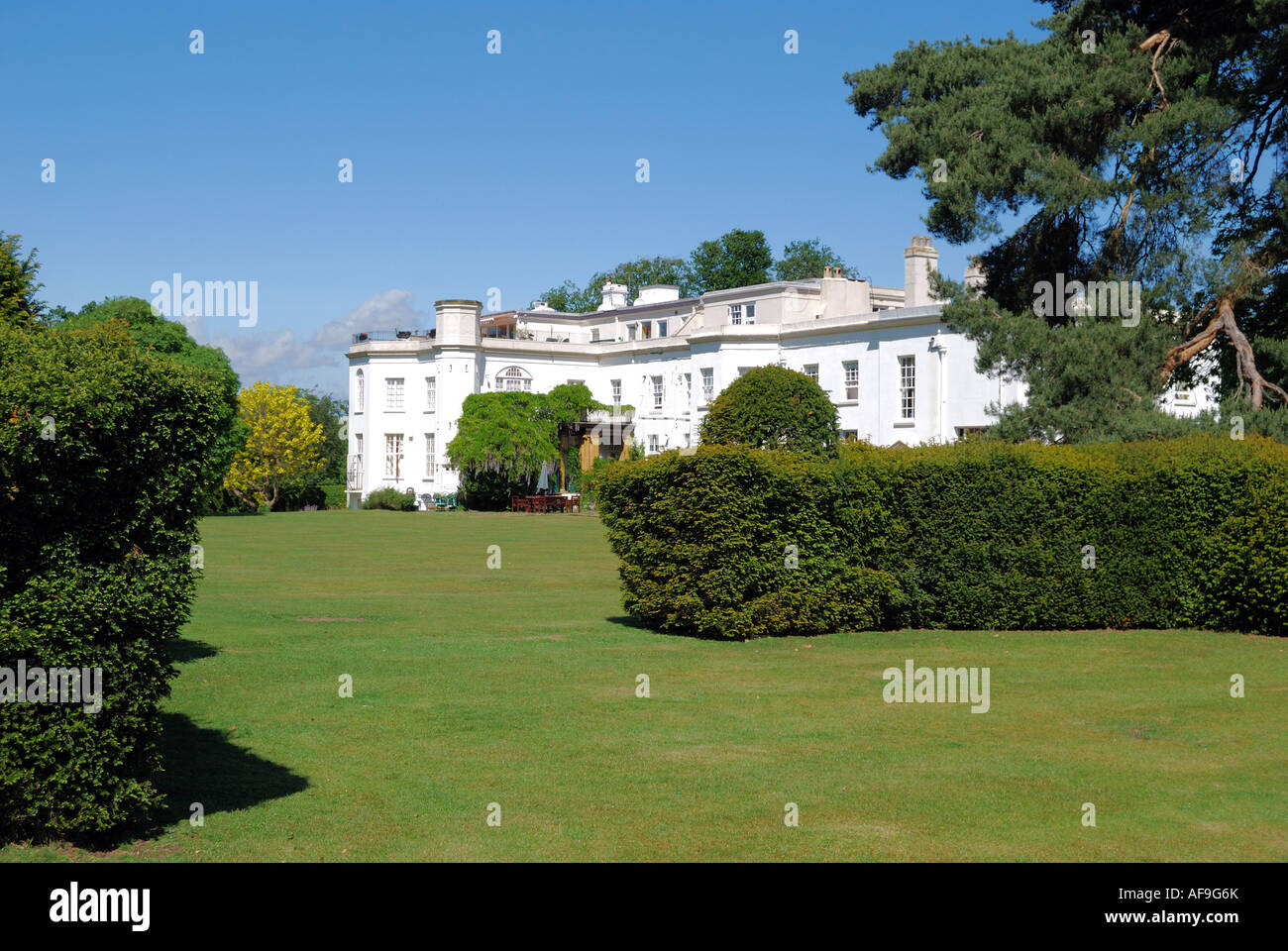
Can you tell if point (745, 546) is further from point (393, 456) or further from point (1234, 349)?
point (393, 456)

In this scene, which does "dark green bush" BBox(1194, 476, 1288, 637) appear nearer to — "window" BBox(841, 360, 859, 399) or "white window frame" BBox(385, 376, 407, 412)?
"window" BBox(841, 360, 859, 399)

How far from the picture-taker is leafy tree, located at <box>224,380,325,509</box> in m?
61.9

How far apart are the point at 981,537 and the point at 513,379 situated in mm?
51053

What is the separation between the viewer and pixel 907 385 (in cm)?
4872

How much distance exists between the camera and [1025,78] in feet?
68.7

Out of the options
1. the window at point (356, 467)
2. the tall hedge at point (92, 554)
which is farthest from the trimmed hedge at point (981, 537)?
the window at point (356, 467)

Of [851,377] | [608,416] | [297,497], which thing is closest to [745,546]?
[851,377]

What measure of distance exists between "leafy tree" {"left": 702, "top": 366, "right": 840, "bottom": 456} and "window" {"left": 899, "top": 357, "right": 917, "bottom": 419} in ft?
105

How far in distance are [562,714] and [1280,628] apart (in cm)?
1171

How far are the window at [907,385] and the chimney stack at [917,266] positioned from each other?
2971mm

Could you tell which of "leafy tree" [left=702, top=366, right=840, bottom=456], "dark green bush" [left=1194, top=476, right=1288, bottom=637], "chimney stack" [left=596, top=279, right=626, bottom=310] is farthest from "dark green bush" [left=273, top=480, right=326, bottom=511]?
"dark green bush" [left=1194, top=476, right=1288, bottom=637]

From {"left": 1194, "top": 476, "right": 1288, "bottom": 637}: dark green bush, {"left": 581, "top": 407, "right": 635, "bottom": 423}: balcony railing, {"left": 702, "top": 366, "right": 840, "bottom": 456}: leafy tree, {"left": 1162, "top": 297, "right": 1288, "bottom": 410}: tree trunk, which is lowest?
{"left": 1194, "top": 476, "right": 1288, "bottom": 637}: dark green bush
